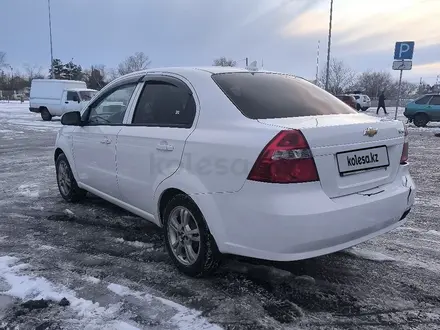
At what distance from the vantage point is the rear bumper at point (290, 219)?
264cm

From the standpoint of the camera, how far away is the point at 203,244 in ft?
10.4

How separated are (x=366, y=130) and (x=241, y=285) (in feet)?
5.03

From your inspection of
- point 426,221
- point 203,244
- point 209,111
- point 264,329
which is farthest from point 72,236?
point 426,221

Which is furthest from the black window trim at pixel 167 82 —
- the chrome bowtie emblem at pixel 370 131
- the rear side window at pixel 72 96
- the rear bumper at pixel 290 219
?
the rear side window at pixel 72 96

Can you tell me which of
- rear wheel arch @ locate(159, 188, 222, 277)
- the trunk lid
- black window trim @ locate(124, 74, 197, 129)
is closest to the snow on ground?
rear wheel arch @ locate(159, 188, 222, 277)

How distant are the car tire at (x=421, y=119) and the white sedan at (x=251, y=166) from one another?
17.4 metres

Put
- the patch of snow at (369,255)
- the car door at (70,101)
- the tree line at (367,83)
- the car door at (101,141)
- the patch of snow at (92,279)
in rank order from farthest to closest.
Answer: the tree line at (367,83) < the car door at (70,101) < the car door at (101,141) < the patch of snow at (369,255) < the patch of snow at (92,279)

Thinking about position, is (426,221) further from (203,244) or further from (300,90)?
(203,244)

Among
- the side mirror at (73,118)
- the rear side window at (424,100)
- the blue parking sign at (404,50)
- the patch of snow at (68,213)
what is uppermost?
the blue parking sign at (404,50)

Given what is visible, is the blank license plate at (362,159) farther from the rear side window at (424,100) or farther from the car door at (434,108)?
the rear side window at (424,100)

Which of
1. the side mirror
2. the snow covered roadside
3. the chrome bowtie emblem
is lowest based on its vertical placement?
the snow covered roadside

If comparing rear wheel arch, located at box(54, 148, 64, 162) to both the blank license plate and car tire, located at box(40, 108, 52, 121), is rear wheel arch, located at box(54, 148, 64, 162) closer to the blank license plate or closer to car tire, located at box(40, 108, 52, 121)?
the blank license plate

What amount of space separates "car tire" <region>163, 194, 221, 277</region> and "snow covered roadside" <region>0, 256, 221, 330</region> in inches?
16.0

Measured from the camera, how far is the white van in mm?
21922
